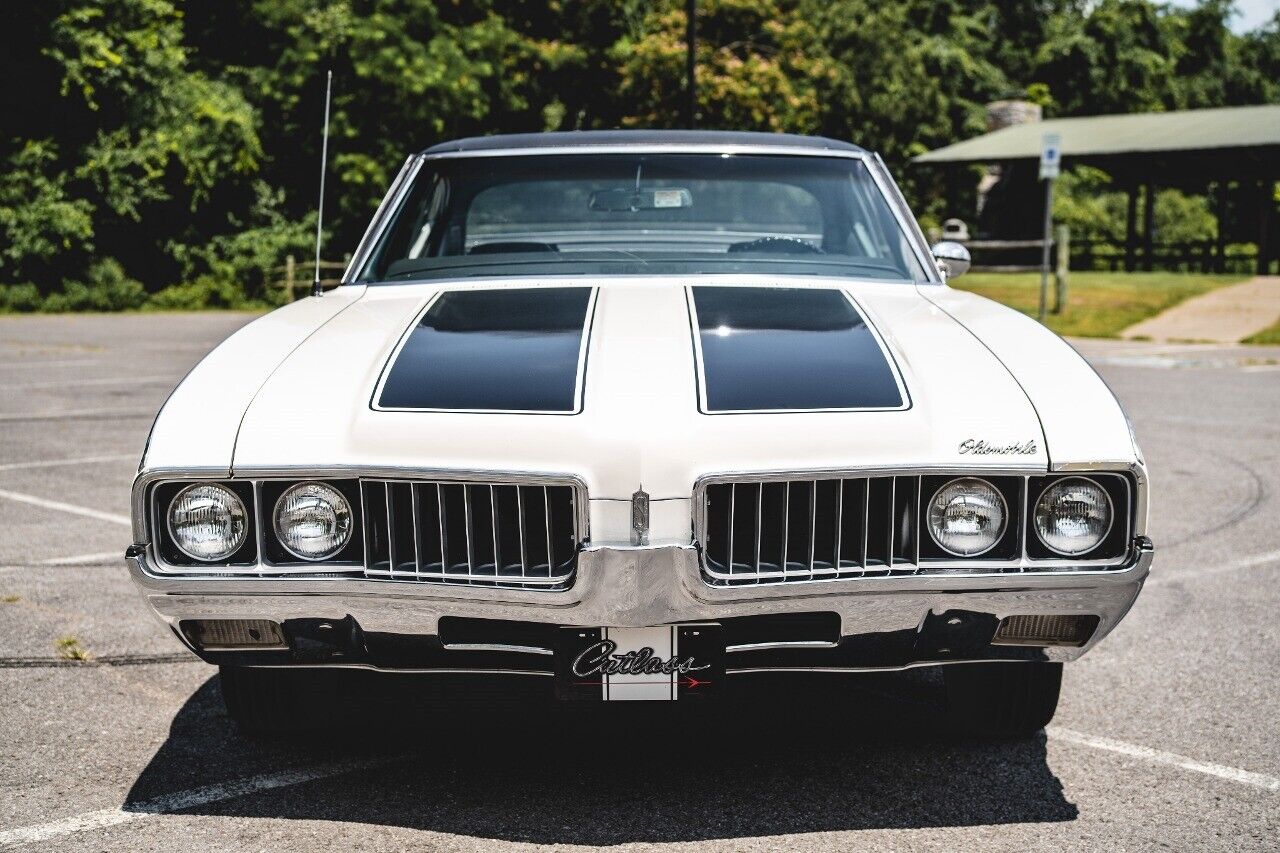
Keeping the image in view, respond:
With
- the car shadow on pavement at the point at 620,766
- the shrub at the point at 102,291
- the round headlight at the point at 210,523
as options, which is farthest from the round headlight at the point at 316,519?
the shrub at the point at 102,291

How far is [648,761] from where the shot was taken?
359cm

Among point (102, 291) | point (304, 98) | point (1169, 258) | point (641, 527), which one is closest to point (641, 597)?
point (641, 527)

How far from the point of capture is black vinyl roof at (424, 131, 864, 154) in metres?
4.85

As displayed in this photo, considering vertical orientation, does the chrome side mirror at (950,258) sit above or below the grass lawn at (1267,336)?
above

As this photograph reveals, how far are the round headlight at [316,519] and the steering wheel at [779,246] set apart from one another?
185 cm

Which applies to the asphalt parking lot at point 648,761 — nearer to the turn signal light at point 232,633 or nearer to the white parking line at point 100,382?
the turn signal light at point 232,633

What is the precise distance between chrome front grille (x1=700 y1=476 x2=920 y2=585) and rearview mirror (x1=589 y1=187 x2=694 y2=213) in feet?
6.50

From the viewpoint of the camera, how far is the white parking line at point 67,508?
6914 mm

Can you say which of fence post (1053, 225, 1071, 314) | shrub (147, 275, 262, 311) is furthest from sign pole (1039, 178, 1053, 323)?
shrub (147, 275, 262, 311)

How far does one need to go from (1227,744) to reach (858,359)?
4.84 feet

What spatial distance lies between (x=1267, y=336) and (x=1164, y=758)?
18.2 metres

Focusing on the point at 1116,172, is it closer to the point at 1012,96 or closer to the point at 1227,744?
the point at 1012,96

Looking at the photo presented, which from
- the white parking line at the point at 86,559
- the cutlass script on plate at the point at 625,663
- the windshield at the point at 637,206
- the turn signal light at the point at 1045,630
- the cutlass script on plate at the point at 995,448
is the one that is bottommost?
the white parking line at the point at 86,559

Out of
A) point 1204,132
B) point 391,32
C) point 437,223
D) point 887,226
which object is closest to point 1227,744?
point 887,226
